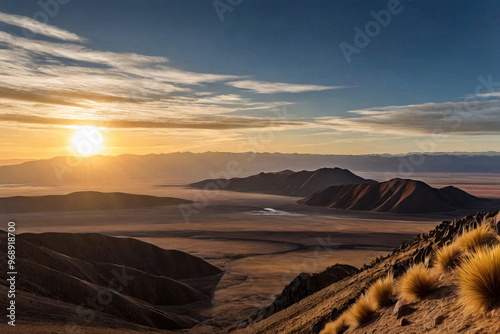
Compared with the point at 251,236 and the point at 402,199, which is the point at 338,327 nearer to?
the point at 251,236

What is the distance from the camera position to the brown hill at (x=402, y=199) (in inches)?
5605

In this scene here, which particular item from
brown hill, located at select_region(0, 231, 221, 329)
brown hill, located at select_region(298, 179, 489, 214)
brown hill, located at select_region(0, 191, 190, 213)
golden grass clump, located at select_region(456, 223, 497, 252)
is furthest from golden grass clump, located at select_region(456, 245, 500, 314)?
brown hill, located at select_region(0, 191, 190, 213)

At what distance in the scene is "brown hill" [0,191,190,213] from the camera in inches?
6021

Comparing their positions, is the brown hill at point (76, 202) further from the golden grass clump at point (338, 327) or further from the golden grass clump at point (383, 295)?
the golden grass clump at point (383, 295)

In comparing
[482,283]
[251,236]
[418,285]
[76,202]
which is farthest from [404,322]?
[76,202]

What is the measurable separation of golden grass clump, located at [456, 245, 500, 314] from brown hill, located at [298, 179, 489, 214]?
14589cm

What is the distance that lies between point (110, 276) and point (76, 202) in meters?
138

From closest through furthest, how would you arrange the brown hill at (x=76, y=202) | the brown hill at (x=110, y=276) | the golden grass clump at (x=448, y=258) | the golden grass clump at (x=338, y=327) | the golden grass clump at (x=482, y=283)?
the golden grass clump at (x=482, y=283)
the golden grass clump at (x=448, y=258)
the golden grass clump at (x=338, y=327)
the brown hill at (x=110, y=276)
the brown hill at (x=76, y=202)

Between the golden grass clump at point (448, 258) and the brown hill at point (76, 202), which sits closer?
the golden grass clump at point (448, 258)

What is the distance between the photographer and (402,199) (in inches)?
5733

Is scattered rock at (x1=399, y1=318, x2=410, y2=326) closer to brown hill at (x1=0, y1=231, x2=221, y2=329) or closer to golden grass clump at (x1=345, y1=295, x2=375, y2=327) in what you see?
golden grass clump at (x1=345, y1=295, x2=375, y2=327)

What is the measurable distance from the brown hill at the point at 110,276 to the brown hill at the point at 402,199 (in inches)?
4186

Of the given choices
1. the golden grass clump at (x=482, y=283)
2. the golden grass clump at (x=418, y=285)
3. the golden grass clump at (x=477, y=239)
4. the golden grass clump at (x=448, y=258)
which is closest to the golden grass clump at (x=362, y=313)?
the golden grass clump at (x=418, y=285)

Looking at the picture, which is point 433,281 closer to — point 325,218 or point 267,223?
point 267,223
